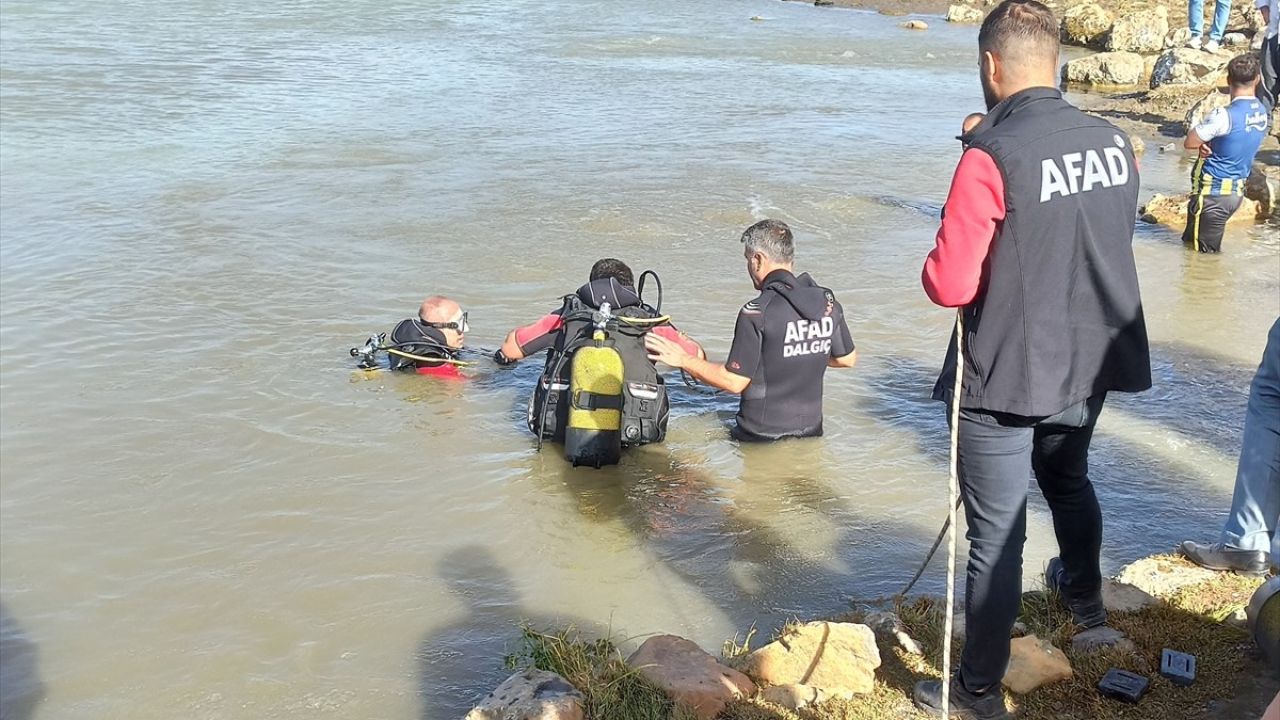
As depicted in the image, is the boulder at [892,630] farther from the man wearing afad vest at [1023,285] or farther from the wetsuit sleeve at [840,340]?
the wetsuit sleeve at [840,340]

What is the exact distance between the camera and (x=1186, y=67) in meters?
20.4

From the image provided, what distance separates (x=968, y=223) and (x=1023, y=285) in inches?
10.4

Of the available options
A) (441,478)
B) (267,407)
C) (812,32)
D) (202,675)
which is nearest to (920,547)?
(441,478)

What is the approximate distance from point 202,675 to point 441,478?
195 cm

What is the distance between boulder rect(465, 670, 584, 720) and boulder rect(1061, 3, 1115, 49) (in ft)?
90.5

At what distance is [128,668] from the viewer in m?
4.68

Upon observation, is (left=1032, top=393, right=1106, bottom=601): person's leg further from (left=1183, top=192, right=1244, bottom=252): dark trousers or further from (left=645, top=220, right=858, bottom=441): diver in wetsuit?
(left=1183, top=192, right=1244, bottom=252): dark trousers

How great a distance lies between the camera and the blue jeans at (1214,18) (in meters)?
22.6

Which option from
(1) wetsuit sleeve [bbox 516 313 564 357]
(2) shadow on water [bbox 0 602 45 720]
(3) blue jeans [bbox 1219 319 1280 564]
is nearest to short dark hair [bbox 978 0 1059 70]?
(3) blue jeans [bbox 1219 319 1280 564]

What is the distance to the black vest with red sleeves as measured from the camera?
3.07 meters

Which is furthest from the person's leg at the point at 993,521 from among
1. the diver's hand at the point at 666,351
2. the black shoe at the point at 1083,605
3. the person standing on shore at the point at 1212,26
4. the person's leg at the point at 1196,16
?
the person's leg at the point at 1196,16

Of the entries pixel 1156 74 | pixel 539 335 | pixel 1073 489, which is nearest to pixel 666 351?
pixel 539 335

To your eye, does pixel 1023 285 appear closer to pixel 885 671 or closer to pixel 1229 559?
pixel 885 671

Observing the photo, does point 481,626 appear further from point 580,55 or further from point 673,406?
point 580,55
